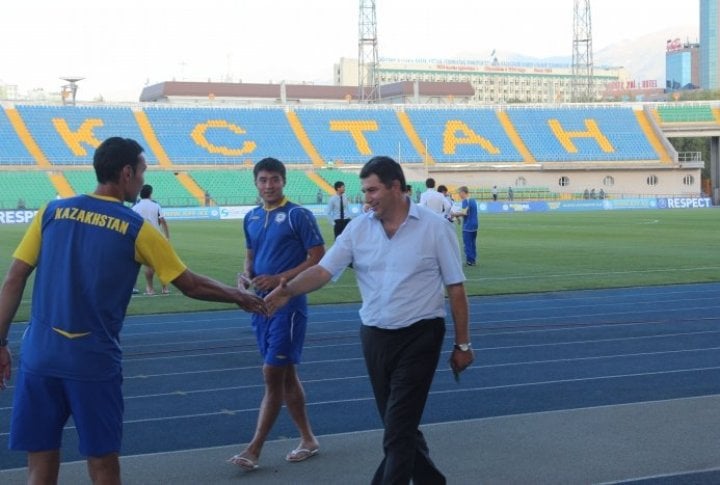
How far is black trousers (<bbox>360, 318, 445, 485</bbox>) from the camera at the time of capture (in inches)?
214

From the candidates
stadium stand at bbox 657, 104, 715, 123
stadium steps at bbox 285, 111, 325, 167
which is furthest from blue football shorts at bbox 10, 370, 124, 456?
stadium stand at bbox 657, 104, 715, 123

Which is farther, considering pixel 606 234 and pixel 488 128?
pixel 488 128

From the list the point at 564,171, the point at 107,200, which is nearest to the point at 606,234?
the point at 107,200

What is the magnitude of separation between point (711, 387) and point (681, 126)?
70.6 meters

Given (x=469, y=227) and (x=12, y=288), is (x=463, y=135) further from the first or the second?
(x=12, y=288)

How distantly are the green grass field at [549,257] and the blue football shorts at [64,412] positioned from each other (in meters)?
11.0

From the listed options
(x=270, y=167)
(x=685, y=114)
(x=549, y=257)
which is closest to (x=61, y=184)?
(x=549, y=257)

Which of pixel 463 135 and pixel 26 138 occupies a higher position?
pixel 463 135

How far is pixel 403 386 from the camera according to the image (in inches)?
215

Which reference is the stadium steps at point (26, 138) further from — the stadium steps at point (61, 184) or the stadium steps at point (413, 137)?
the stadium steps at point (413, 137)

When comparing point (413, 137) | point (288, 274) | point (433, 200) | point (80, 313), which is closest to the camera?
point (80, 313)

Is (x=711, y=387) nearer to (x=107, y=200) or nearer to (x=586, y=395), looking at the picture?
(x=586, y=395)

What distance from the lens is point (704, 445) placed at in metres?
6.92

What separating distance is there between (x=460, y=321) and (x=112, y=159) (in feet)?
6.34
